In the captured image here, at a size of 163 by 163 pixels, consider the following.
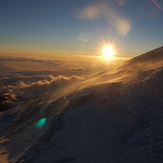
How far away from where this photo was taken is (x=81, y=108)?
859 centimetres

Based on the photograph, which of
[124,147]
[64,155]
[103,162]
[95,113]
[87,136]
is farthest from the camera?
[95,113]

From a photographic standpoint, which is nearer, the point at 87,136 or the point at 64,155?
the point at 64,155

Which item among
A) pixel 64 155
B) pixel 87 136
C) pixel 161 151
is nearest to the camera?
pixel 161 151

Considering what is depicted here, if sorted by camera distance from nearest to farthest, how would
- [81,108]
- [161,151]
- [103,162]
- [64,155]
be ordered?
[161,151] → [103,162] → [64,155] → [81,108]

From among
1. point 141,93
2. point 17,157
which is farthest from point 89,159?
point 141,93

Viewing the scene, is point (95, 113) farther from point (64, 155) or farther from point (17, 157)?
point (17, 157)

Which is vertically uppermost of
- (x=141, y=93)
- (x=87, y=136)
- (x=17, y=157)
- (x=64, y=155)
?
(x=141, y=93)

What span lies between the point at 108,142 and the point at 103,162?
93 centimetres

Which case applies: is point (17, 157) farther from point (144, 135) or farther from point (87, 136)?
point (144, 135)

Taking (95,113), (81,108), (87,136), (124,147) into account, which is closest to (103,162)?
(124,147)

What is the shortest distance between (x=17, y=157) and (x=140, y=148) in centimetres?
467

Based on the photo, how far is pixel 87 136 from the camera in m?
6.04

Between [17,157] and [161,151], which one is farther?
[17,157]

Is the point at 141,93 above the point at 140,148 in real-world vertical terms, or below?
above
